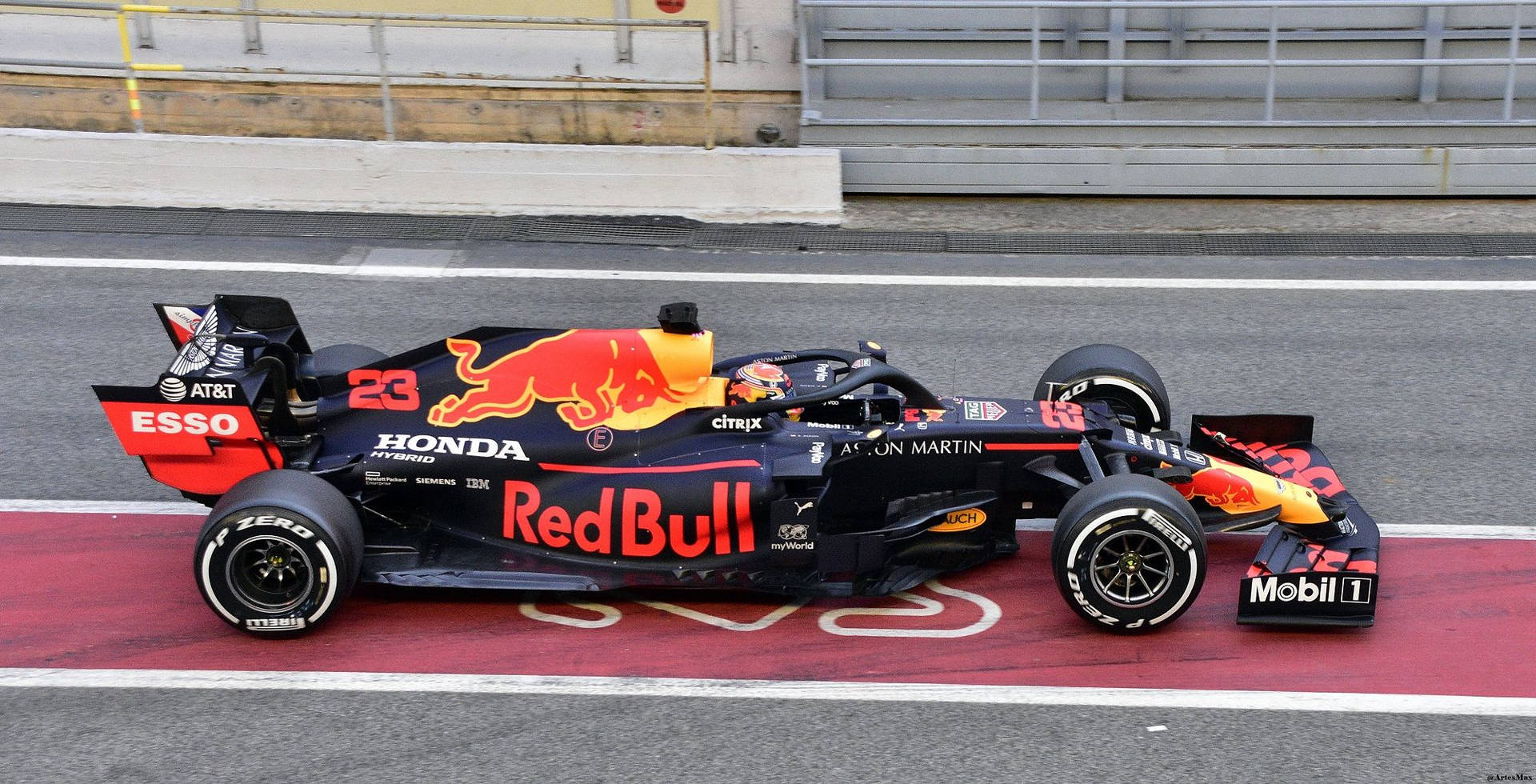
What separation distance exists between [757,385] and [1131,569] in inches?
72.0

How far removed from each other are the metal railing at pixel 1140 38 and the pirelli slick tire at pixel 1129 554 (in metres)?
Result: 7.09

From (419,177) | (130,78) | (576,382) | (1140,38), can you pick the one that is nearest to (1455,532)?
(576,382)

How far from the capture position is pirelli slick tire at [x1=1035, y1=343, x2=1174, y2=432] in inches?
299

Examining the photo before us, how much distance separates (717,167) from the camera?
1217 centimetres

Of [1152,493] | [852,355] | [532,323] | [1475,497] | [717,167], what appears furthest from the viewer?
[717,167]

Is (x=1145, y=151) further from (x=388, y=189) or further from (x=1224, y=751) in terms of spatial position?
(x=1224, y=751)

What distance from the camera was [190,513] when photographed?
7719 millimetres

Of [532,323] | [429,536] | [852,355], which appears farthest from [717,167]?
[429,536]

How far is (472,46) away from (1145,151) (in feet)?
21.3

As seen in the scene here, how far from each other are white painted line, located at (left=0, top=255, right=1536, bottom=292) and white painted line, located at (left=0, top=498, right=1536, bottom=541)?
141 inches

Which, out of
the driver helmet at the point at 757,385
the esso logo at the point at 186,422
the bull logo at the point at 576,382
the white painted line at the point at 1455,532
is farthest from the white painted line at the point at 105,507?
the white painted line at the point at 1455,532

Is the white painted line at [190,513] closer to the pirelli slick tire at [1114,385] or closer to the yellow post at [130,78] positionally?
the pirelli slick tire at [1114,385]

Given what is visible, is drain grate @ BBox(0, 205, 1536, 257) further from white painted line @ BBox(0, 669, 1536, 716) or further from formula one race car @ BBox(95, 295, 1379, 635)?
white painted line @ BBox(0, 669, 1536, 716)

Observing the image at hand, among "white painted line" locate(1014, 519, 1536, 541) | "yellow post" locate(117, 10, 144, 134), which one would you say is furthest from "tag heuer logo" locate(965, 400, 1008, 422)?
"yellow post" locate(117, 10, 144, 134)
